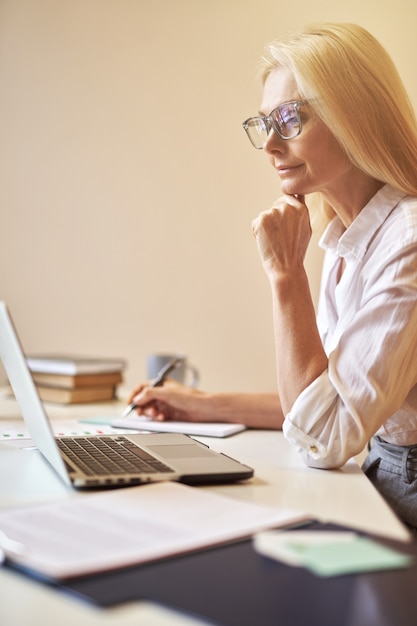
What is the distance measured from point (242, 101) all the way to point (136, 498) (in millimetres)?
1944

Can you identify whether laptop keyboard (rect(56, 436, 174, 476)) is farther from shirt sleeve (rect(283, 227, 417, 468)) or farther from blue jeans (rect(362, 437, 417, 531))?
blue jeans (rect(362, 437, 417, 531))

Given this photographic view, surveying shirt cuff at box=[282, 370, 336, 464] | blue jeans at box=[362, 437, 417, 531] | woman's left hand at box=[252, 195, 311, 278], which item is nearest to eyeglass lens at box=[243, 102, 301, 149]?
woman's left hand at box=[252, 195, 311, 278]

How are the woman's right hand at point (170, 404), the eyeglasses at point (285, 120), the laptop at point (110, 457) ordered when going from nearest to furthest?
the laptop at point (110, 457) → the eyeglasses at point (285, 120) → the woman's right hand at point (170, 404)

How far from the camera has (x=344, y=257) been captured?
1.37 m

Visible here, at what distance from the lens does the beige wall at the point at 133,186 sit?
2.55m

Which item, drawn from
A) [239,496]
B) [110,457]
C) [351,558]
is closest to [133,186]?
[110,457]

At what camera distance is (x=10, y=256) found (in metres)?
2.64

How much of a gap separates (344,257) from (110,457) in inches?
23.5

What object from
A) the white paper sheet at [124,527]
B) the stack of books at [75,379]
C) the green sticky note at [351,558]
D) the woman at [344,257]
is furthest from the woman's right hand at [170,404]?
the green sticky note at [351,558]

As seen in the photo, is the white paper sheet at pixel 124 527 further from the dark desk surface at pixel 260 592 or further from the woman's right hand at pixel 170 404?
the woman's right hand at pixel 170 404

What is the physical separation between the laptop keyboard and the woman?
0.25 m

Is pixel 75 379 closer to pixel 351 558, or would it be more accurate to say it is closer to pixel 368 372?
pixel 368 372

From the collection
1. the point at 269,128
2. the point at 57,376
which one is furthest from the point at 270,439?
the point at 57,376

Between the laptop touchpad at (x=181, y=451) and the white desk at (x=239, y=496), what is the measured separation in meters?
0.08
